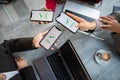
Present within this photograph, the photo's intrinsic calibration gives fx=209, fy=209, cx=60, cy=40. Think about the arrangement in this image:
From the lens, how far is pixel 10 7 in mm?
1352

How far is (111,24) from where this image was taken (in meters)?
0.98

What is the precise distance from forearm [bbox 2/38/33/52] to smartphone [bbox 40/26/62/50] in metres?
0.07

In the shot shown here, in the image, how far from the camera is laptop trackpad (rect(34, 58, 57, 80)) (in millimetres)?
1001

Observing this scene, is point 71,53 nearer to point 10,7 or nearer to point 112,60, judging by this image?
point 112,60

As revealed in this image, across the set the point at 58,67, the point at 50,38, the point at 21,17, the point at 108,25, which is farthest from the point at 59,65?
the point at 21,17

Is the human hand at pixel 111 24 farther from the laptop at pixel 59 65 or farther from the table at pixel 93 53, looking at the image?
the laptop at pixel 59 65

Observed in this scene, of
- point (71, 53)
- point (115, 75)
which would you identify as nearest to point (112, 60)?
point (115, 75)

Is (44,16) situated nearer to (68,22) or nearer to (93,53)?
(68,22)

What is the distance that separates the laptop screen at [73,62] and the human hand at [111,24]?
7.7 inches

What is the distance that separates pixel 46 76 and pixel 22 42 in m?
0.20

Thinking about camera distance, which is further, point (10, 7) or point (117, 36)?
point (10, 7)

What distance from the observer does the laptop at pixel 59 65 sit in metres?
0.96

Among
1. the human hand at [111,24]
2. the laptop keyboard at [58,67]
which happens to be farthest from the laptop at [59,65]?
the human hand at [111,24]

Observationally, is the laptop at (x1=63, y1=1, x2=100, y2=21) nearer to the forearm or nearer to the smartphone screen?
the smartphone screen
